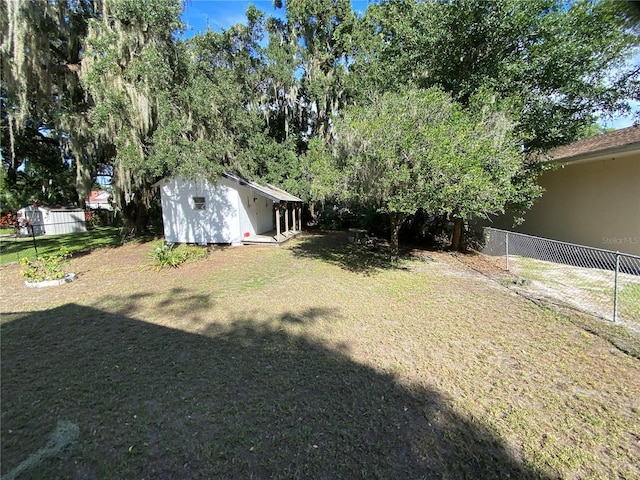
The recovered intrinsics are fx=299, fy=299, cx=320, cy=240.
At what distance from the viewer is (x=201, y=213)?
1303 centimetres

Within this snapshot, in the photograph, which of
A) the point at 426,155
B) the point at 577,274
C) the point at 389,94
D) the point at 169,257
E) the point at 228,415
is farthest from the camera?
the point at 169,257

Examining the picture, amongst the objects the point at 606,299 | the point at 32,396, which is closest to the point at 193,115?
the point at 32,396

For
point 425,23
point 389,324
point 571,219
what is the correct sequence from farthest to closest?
1. point 571,219
2. point 425,23
3. point 389,324

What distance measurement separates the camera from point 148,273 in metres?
8.06

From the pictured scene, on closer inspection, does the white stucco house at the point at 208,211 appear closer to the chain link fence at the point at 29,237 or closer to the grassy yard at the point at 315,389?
the chain link fence at the point at 29,237

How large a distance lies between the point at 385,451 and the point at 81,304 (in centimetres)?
606

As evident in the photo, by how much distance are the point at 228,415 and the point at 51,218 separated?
26.1 metres

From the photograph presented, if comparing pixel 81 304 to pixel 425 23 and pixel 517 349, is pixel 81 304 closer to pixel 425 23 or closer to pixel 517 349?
pixel 517 349

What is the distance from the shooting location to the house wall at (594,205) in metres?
7.77

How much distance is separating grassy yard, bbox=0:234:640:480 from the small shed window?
7.54m

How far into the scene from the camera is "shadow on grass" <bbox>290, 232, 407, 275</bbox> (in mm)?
8663

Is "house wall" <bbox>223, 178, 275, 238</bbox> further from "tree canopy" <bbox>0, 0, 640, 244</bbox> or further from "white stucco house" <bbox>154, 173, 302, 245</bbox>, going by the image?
"tree canopy" <bbox>0, 0, 640, 244</bbox>

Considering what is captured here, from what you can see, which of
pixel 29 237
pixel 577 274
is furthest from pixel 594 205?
pixel 29 237

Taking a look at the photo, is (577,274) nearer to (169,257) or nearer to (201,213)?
(169,257)
